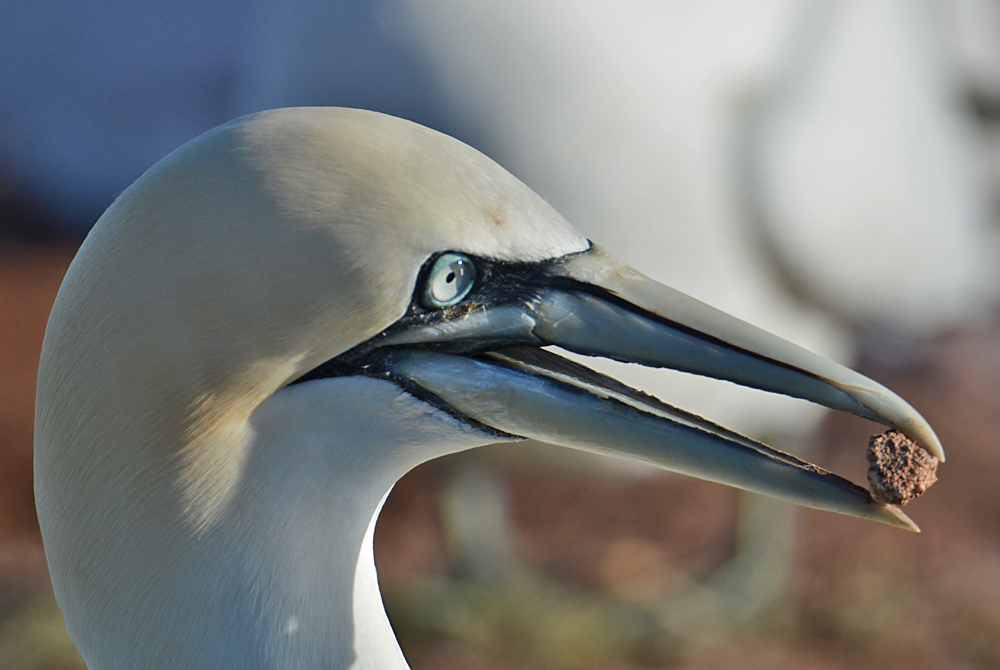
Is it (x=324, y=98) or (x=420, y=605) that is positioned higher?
(x=324, y=98)

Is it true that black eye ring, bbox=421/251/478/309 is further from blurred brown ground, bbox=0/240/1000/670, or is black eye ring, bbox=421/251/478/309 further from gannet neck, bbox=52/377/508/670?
blurred brown ground, bbox=0/240/1000/670

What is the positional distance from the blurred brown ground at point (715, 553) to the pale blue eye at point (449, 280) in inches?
87.3

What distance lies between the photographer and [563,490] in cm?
478

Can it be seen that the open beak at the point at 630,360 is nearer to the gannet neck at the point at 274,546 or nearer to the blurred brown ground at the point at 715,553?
the gannet neck at the point at 274,546

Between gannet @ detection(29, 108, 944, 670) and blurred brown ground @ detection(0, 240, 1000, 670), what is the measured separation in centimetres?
215

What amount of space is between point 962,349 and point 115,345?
236 inches

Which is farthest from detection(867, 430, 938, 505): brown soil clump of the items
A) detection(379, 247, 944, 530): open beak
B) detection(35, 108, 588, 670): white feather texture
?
detection(35, 108, 588, 670): white feather texture

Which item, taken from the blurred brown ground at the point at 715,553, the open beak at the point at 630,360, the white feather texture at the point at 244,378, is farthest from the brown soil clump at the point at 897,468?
the blurred brown ground at the point at 715,553

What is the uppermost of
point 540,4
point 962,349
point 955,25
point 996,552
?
point 955,25

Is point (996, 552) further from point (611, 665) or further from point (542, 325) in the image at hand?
point (542, 325)

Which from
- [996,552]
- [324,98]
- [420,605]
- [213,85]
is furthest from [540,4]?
[213,85]

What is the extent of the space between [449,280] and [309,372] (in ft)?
0.60

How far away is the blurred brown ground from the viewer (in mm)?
3568

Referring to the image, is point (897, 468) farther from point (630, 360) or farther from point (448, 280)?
point (448, 280)
